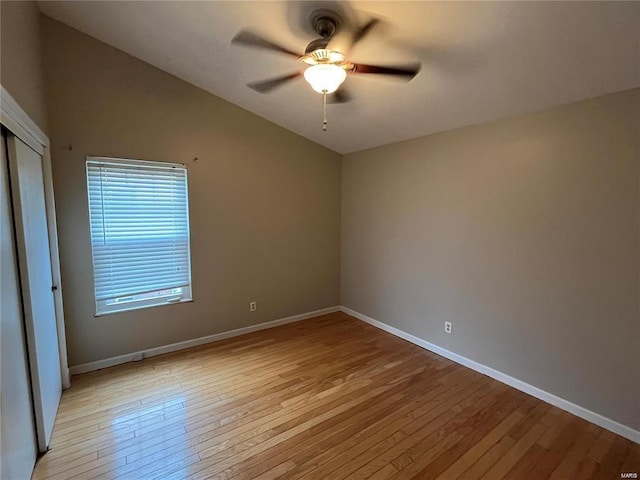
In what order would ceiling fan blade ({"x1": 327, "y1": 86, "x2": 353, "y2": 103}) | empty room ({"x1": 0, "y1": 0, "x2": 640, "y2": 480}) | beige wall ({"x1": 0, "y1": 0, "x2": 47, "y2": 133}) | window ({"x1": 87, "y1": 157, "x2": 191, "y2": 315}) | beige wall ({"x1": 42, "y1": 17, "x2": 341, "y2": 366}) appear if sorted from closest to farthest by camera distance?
1. beige wall ({"x1": 0, "y1": 0, "x2": 47, "y2": 133})
2. empty room ({"x1": 0, "y1": 0, "x2": 640, "y2": 480})
3. ceiling fan blade ({"x1": 327, "y1": 86, "x2": 353, "y2": 103})
4. beige wall ({"x1": 42, "y1": 17, "x2": 341, "y2": 366})
5. window ({"x1": 87, "y1": 157, "x2": 191, "y2": 315})

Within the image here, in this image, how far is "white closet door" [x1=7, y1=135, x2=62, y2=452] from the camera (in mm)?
1752

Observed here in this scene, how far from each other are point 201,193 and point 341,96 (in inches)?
70.1

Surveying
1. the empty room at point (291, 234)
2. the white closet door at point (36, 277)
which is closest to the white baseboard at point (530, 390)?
the empty room at point (291, 234)

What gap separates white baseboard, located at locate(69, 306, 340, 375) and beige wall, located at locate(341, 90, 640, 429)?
138 centimetres

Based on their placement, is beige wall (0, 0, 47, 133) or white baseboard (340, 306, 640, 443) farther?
white baseboard (340, 306, 640, 443)

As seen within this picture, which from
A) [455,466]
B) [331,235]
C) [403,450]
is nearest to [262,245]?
[331,235]

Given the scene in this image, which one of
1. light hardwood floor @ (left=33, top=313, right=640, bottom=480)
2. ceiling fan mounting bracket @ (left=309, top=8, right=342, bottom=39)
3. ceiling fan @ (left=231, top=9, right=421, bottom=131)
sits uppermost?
ceiling fan mounting bracket @ (left=309, top=8, right=342, bottom=39)

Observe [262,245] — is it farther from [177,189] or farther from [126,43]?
[126,43]

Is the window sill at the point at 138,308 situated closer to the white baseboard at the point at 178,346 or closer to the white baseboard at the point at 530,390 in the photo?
the white baseboard at the point at 178,346

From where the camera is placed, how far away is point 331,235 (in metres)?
4.38

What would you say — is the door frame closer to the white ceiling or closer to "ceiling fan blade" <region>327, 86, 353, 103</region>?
the white ceiling

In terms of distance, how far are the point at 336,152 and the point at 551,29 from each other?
111 inches

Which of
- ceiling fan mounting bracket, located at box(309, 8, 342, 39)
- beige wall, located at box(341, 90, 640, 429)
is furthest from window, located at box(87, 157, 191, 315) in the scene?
beige wall, located at box(341, 90, 640, 429)

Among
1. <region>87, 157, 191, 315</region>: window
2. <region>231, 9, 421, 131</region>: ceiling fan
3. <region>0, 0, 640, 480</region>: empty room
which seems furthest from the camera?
<region>87, 157, 191, 315</region>: window
